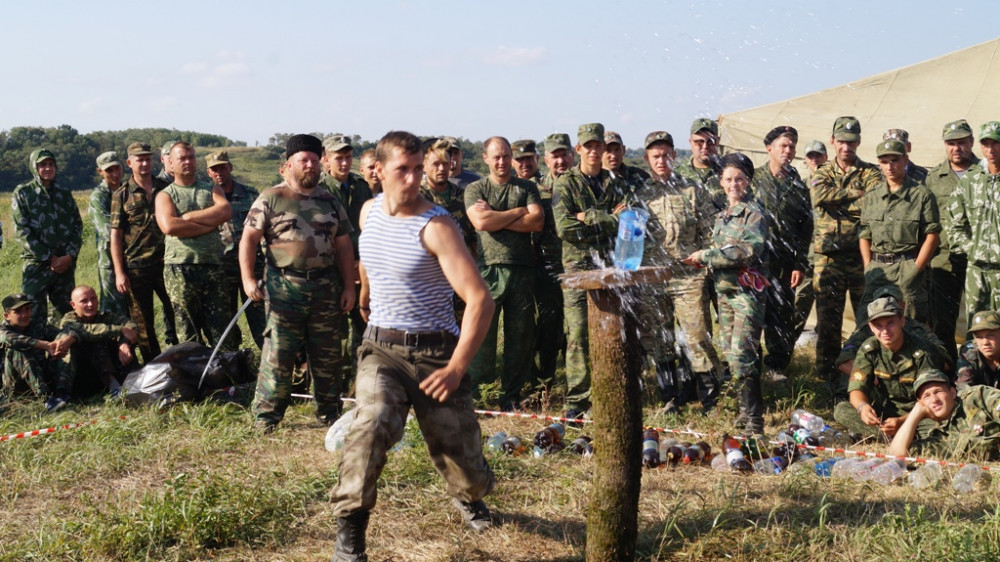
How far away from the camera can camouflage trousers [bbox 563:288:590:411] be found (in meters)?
7.22

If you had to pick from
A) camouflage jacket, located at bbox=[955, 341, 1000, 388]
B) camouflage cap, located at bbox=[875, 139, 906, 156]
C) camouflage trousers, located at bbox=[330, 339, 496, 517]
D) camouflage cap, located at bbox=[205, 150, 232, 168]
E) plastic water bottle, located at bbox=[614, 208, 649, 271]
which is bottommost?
camouflage jacket, located at bbox=[955, 341, 1000, 388]

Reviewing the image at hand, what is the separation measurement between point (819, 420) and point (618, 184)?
2.33 meters

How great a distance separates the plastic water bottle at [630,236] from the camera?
6.66 meters

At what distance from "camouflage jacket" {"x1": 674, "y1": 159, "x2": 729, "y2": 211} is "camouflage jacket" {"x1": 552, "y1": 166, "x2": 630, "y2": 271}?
809 millimetres

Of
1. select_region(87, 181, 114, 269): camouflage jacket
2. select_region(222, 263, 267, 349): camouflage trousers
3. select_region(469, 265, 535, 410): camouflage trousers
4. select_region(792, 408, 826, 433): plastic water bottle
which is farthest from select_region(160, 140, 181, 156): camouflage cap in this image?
select_region(792, 408, 826, 433): plastic water bottle

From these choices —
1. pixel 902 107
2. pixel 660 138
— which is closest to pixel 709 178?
pixel 660 138

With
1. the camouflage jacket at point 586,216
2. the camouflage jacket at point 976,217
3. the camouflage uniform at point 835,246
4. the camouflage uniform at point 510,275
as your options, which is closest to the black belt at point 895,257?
the camouflage jacket at point 976,217

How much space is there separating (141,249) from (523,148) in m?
3.67

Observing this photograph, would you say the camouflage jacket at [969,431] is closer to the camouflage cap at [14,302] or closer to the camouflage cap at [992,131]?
the camouflage cap at [992,131]

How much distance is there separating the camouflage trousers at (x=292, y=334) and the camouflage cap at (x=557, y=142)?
2259mm

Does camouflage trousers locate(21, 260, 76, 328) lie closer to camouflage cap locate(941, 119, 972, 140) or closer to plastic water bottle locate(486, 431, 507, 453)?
plastic water bottle locate(486, 431, 507, 453)

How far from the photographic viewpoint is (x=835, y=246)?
27.7 ft

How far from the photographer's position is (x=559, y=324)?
816 cm

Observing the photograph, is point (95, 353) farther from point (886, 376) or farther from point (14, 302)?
point (886, 376)
